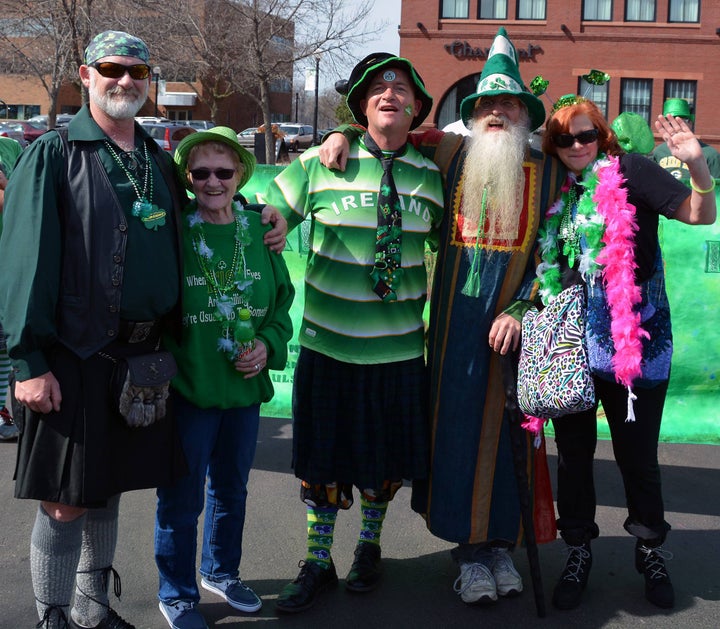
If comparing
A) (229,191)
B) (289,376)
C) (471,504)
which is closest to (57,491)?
(229,191)

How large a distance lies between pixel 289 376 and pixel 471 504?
7.31ft

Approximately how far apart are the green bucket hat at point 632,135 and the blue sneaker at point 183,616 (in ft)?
8.06

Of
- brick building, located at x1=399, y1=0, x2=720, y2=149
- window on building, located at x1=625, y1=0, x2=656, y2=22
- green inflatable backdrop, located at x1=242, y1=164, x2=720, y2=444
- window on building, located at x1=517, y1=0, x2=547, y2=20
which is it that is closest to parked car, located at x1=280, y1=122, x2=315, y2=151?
brick building, located at x1=399, y1=0, x2=720, y2=149

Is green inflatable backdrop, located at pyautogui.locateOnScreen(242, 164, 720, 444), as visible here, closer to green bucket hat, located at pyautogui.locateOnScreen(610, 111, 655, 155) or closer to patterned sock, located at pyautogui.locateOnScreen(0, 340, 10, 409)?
patterned sock, located at pyautogui.locateOnScreen(0, 340, 10, 409)

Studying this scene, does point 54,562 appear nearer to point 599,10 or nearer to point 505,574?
point 505,574

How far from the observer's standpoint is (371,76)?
3447mm

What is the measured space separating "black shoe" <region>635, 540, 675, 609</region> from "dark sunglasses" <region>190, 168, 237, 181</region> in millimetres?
2188

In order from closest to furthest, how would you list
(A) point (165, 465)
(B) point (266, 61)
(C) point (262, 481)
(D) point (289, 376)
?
(A) point (165, 465), (C) point (262, 481), (D) point (289, 376), (B) point (266, 61)

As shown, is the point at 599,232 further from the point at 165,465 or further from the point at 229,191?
the point at 165,465

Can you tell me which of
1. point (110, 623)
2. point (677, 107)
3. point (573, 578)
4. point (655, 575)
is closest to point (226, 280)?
point (110, 623)

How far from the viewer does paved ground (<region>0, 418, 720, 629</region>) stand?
3.37 metres

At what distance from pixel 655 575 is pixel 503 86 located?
2034 mm

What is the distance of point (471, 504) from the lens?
353cm

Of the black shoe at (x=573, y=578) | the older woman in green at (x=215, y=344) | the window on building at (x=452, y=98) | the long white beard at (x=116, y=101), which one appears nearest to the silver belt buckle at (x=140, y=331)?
the older woman in green at (x=215, y=344)
